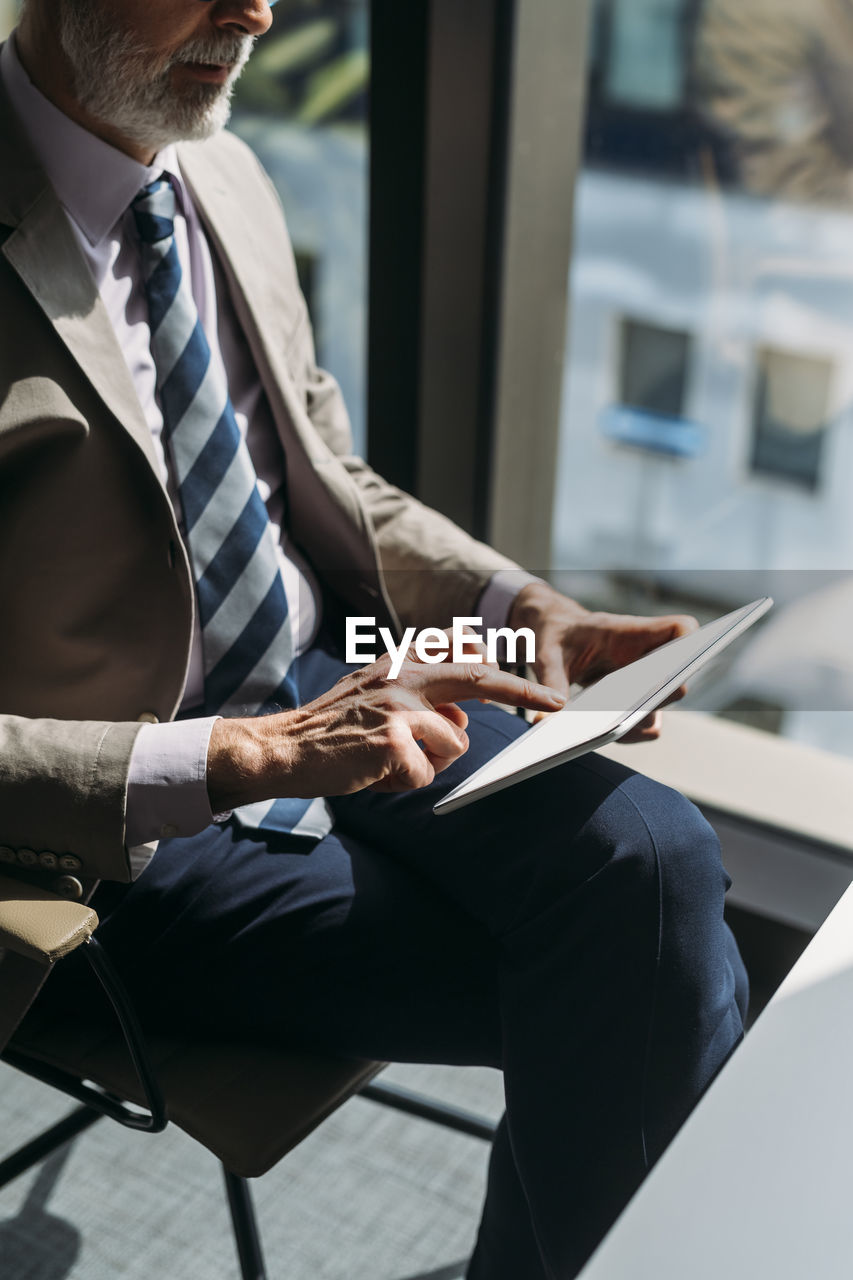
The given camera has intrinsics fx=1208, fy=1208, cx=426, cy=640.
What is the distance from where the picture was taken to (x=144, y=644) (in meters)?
1.15

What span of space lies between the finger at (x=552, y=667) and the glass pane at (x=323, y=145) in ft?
2.85

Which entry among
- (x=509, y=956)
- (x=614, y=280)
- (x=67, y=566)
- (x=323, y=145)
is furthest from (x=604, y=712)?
(x=323, y=145)

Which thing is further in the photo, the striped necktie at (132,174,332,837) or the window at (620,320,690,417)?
the window at (620,320,690,417)

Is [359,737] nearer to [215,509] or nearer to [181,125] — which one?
[215,509]

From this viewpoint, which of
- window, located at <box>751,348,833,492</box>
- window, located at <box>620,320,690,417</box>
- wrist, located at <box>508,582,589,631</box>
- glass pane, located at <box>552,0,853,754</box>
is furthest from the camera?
window, located at <box>620,320,690,417</box>

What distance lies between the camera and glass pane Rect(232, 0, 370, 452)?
6.60ft

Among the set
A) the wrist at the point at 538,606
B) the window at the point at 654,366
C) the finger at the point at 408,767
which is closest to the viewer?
the finger at the point at 408,767

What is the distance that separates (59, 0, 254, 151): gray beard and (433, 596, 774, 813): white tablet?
0.67 m

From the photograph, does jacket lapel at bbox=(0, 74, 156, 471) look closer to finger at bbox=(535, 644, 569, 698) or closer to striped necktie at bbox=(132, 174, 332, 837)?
striped necktie at bbox=(132, 174, 332, 837)

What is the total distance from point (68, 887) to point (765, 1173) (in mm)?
622

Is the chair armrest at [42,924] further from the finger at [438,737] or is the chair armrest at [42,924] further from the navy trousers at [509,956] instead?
the finger at [438,737]

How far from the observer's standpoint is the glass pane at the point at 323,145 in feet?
6.60

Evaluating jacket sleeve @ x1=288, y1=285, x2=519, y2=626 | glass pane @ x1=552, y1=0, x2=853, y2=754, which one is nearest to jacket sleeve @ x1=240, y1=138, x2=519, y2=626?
jacket sleeve @ x1=288, y1=285, x2=519, y2=626

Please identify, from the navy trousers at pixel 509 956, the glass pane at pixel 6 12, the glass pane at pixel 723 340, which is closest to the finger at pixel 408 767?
the navy trousers at pixel 509 956
